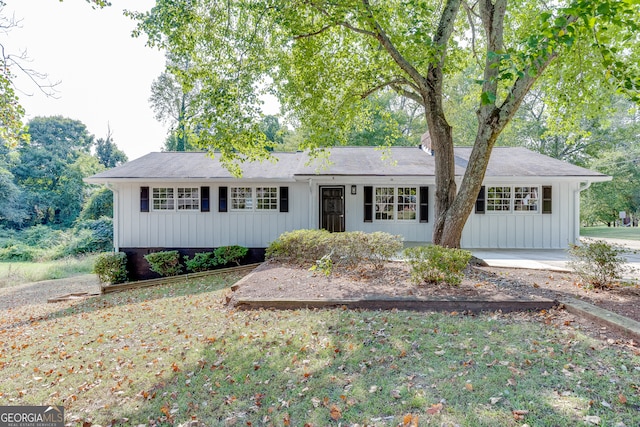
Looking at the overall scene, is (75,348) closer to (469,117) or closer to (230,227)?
(230,227)

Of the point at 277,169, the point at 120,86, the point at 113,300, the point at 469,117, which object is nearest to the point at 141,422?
the point at 113,300

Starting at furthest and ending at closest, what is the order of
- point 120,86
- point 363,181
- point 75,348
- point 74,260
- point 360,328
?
1. point 120,86
2. point 74,260
3. point 363,181
4. point 75,348
5. point 360,328

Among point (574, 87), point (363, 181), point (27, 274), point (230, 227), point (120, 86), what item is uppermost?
point (120, 86)

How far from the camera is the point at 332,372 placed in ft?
10.2

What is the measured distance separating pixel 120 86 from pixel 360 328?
19569 mm

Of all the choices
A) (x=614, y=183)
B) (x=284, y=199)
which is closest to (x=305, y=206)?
(x=284, y=199)

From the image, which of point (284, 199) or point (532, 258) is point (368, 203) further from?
point (532, 258)

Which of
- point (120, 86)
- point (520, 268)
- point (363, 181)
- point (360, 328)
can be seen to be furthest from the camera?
point (120, 86)

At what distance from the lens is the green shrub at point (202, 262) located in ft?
33.8

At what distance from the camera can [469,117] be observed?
83.4ft

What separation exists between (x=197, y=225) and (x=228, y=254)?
163 cm

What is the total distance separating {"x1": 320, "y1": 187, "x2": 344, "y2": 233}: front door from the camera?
1147cm

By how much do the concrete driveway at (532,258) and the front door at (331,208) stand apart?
438 centimetres

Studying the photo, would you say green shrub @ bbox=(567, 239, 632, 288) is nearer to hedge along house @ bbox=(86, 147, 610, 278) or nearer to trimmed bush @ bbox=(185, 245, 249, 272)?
hedge along house @ bbox=(86, 147, 610, 278)
